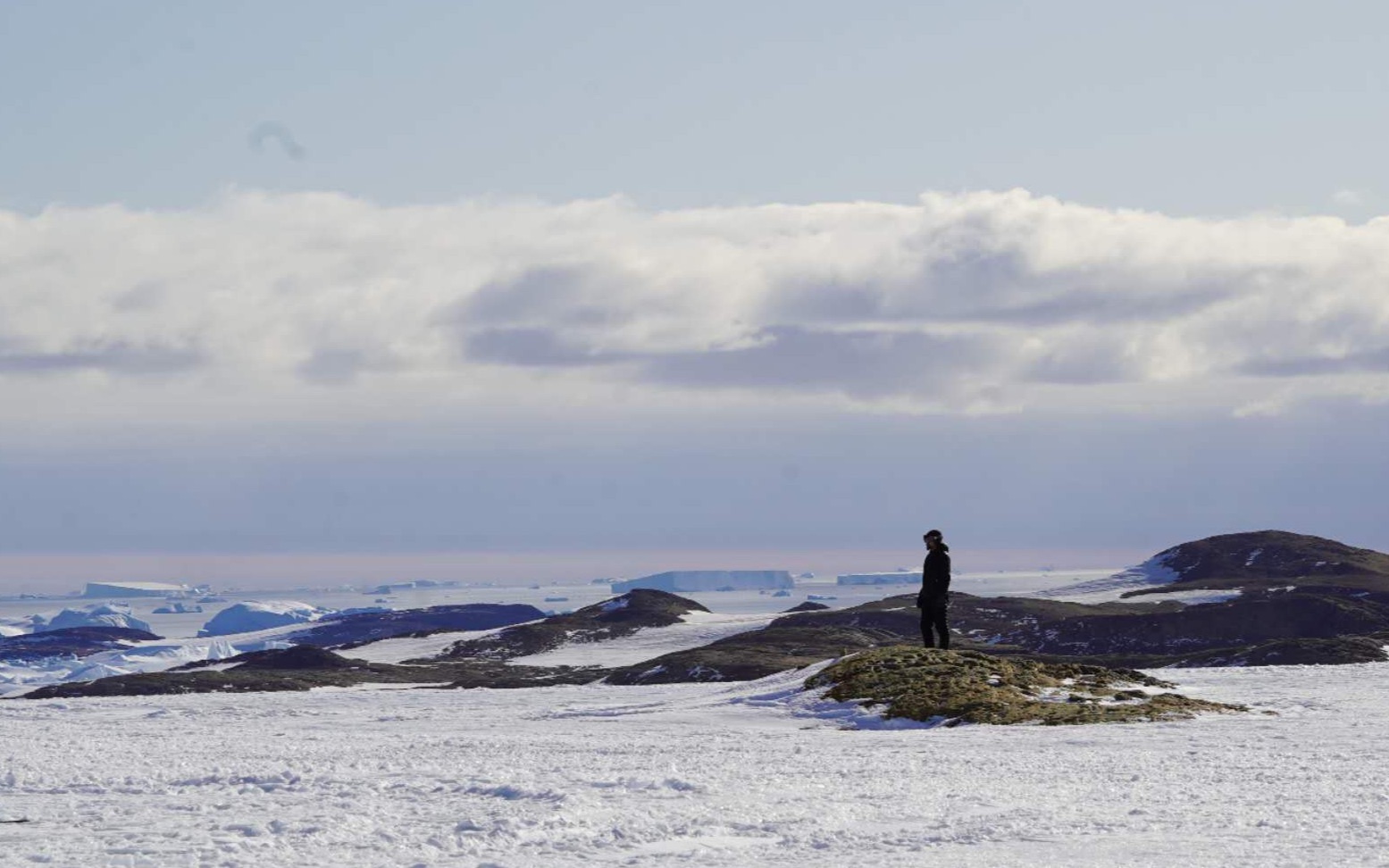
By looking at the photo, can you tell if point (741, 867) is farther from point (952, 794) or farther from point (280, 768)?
point (280, 768)

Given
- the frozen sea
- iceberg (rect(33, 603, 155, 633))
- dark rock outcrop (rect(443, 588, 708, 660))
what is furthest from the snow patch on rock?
iceberg (rect(33, 603, 155, 633))

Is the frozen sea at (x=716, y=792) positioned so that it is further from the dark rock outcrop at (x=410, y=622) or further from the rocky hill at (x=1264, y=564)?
the dark rock outcrop at (x=410, y=622)

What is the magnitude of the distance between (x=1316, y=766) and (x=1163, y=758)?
1.46 m

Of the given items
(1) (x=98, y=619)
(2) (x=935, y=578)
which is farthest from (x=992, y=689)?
(1) (x=98, y=619)

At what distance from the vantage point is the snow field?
9.83m

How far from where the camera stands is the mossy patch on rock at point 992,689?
19.7 m

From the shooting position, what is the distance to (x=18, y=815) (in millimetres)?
Answer: 11828

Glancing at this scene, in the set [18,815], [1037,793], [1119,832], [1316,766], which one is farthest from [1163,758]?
[18,815]

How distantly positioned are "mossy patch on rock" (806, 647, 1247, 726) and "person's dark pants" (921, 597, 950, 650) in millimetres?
917

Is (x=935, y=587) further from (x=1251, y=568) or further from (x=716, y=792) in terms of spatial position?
(x=1251, y=568)

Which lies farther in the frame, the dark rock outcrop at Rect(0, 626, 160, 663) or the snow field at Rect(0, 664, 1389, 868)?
the dark rock outcrop at Rect(0, 626, 160, 663)

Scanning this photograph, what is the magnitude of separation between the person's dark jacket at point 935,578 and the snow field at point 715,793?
183 inches

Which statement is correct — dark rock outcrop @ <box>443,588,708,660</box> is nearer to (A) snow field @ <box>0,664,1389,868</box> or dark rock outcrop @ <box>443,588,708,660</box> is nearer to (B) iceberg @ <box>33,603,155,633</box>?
(A) snow field @ <box>0,664,1389,868</box>

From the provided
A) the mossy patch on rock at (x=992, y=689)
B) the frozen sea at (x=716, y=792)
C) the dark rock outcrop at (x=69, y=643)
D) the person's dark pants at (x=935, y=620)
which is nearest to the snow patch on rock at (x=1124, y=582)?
the person's dark pants at (x=935, y=620)
